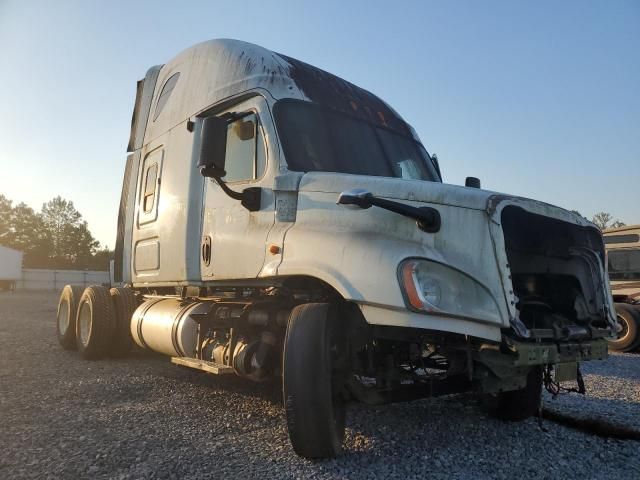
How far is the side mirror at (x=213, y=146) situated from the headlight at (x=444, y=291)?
1.73 meters

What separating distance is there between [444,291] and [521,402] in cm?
214

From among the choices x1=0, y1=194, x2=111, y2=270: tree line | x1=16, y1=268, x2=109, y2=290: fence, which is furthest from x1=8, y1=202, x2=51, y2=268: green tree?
x1=16, y1=268, x2=109, y2=290: fence

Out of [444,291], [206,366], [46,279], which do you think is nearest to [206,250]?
[206,366]

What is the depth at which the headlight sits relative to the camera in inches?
132

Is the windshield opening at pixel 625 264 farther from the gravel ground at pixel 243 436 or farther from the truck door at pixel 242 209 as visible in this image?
the truck door at pixel 242 209

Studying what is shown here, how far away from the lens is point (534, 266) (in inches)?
172

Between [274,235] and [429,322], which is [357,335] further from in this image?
[274,235]

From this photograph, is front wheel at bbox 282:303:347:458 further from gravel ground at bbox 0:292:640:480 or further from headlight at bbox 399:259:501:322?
headlight at bbox 399:259:501:322

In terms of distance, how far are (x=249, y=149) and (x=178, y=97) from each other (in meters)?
2.16

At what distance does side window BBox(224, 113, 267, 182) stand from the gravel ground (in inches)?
87.4

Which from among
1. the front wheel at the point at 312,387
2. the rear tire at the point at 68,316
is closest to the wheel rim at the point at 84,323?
the rear tire at the point at 68,316

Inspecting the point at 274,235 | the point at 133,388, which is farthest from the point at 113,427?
the point at 274,235

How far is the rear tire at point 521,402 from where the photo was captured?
484 centimetres

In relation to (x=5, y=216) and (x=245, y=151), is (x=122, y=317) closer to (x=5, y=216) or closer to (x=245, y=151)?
(x=245, y=151)
